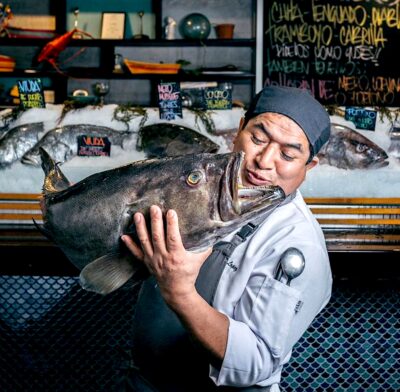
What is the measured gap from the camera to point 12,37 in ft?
23.4

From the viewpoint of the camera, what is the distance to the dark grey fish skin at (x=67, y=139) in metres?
3.57

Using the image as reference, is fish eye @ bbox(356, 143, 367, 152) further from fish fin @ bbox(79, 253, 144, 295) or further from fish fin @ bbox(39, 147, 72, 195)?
fish fin @ bbox(79, 253, 144, 295)

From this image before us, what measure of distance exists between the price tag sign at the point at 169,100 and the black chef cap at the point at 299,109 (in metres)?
1.94

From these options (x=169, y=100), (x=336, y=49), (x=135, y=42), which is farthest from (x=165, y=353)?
(x=135, y=42)

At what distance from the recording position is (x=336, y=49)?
658 cm

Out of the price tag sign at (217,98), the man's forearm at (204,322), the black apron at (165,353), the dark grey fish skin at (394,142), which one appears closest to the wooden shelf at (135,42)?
the price tag sign at (217,98)

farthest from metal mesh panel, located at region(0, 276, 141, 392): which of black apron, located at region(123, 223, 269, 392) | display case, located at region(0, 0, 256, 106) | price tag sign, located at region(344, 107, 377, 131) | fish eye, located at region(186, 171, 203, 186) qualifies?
display case, located at region(0, 0, 256, 106)

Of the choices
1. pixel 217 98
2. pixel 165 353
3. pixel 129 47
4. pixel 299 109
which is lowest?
pixel 165 353

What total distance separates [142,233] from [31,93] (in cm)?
271

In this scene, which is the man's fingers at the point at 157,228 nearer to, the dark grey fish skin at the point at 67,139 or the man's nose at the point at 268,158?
the man's nose at the point at 268,158

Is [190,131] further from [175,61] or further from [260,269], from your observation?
[175,61]

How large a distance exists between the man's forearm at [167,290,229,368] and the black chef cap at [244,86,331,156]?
1.64 ft

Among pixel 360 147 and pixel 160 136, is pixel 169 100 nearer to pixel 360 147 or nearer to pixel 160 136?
pixel 160 136

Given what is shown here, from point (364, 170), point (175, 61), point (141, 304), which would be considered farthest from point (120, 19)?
point (141, 304)
